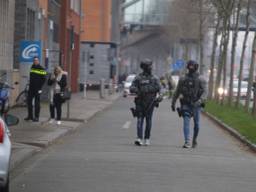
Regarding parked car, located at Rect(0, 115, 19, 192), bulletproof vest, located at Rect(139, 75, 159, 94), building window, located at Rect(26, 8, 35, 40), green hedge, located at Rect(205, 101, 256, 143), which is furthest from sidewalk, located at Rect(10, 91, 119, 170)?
building window, located at Rect(26, 8, 35, 40)

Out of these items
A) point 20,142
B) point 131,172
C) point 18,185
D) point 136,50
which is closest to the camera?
point 18,185

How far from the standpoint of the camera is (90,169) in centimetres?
1437

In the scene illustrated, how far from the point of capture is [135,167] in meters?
14.8

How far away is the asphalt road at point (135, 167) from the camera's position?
41.2 ft

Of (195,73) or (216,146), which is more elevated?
(195,73)

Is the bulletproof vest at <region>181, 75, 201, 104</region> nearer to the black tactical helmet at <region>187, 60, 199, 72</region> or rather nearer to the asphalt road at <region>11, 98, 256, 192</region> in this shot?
the black tactical helmet at <region>187, 60, 199, 72</region>

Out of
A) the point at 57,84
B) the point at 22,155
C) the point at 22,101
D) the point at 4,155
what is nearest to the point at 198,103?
the point at 22,155

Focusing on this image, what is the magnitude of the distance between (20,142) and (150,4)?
306ft

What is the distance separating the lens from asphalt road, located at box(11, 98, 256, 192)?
12.6 m

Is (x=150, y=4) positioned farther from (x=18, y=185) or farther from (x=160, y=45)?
(x=18, y=185)

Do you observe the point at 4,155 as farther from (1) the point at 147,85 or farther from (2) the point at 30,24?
(2) the point at 30,24

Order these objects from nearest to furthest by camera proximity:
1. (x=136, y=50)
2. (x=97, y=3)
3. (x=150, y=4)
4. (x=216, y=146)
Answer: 1. (x=216, y=146)
2. (x=97, y=3)
3. (x=150, y=4)
4. (x=136, y=50)

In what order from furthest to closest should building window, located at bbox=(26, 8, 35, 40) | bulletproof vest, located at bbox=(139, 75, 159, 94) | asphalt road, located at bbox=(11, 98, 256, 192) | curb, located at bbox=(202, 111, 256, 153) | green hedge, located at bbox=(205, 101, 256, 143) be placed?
building window, located at bbox=(26, 8, 35, 40)
green hedge, located at bbox=(205, 101, 256, 143)
curb, located at bbox=(202, 111, 256, 153)
bulletproof vest, located at bbox=(139, 75, 159, 94)
asphalt road, located at bbox=(11, 98, 256, 192)

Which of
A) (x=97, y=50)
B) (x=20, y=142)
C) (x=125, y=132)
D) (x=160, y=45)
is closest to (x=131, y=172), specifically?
(x=20, y=142)
